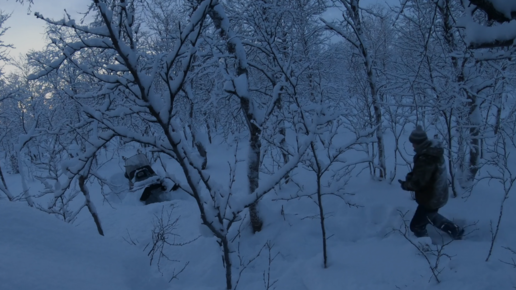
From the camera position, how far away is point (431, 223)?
414cm

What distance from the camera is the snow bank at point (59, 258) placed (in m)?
1.91

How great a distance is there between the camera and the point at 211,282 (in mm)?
4828

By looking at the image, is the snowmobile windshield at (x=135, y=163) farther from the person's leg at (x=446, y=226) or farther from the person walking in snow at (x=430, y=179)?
the person's leg at (x=446, y=226)

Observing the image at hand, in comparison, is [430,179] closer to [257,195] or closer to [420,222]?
[420,222]

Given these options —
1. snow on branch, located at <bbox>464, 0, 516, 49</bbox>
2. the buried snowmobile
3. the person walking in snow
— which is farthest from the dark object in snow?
A: the buried snowmobile

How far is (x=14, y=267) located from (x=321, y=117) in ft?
10.9

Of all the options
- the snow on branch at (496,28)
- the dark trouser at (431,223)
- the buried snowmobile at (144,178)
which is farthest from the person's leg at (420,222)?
the buried snowmobile at (144,178)

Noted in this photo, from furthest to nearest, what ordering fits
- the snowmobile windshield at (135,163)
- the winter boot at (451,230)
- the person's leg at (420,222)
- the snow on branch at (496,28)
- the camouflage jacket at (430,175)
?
the snowmobile windshield at (135,163)
the person's leg at (420,222)
the winter boot at (451,230)
the camouflage jacket at (430,175)
the snow on branch at (496,28)

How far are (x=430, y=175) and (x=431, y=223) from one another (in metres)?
0.65

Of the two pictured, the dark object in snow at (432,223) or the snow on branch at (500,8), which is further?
the dark object in snow at (432,223)

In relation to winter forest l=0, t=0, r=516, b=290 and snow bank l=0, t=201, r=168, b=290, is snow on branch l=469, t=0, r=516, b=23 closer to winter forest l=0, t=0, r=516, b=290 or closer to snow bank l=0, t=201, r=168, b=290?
winter forest l=0, t=0, r=516, b=290

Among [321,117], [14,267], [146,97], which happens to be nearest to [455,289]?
[321,117]

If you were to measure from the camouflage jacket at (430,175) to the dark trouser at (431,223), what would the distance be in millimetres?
153

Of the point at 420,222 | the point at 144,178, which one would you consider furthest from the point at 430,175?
the point at 144,178
